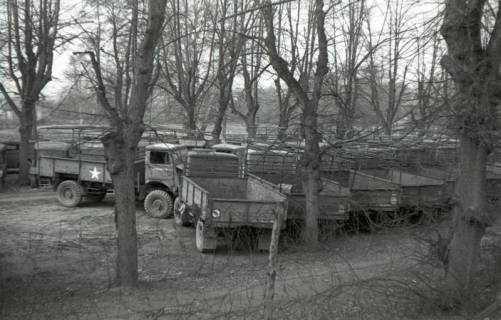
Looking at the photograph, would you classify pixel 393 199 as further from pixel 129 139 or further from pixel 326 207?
pixel 129 139

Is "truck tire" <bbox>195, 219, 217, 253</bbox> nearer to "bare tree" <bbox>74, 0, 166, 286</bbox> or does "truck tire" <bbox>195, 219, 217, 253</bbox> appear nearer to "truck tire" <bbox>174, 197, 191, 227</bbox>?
"truck tire" <bbox>174, 197, 191, 227</bbox>

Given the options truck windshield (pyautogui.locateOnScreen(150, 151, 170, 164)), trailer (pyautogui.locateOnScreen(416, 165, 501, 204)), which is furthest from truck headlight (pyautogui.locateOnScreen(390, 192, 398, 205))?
truck windshield (pyautogui.locateOnScreen(150, 151, 170, 164))

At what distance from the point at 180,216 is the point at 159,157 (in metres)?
2.60

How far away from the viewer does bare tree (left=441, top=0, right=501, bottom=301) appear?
20.1 feet

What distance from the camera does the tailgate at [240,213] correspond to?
1093cm

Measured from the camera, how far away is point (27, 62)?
72.2 feet

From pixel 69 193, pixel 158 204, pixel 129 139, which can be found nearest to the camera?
pixel 129 139

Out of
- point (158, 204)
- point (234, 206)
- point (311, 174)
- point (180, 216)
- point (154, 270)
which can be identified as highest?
point (311, 174)

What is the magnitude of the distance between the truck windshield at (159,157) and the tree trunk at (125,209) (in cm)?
747

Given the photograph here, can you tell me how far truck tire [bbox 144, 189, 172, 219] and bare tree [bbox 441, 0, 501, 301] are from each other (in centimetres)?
993

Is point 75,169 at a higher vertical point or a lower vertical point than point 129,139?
lower

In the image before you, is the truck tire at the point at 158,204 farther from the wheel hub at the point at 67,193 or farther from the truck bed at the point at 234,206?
the wheel hub at the point at 67,193

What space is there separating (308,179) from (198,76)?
57.4 feet

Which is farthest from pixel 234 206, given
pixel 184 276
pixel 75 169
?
pixel 75 169
